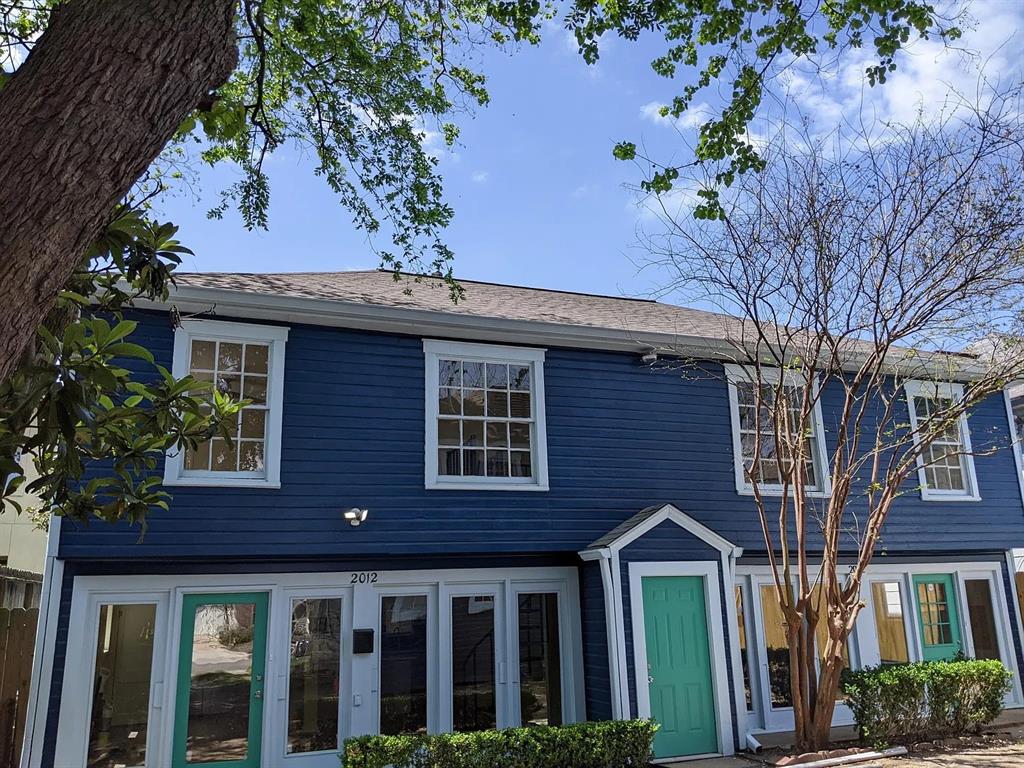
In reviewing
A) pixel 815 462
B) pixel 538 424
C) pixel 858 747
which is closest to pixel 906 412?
pixel 815 462

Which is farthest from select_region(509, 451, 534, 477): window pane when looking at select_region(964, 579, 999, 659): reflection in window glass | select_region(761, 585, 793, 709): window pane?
select_region(964, 579, 999, 659): reflection in window glass

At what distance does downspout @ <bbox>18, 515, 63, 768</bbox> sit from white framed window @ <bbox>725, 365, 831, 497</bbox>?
8116mm

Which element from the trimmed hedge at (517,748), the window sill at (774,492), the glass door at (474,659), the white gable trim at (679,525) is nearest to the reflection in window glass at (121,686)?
the trimmed hedge at (517,748)

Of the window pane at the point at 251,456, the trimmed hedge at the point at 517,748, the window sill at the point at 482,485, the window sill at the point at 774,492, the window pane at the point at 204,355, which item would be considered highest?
the window pane at the point at 204,355

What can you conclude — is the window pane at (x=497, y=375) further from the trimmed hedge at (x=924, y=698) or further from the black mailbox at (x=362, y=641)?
the trimmed hedge at (x=924, y=698)

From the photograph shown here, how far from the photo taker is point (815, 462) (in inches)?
458

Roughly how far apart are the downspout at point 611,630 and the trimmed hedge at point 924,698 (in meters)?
2.73

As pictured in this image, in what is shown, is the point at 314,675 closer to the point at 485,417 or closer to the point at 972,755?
the point at 485,417

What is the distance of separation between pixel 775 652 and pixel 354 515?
6.10m

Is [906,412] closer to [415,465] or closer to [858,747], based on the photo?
[858,747]

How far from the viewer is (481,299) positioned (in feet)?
38.0

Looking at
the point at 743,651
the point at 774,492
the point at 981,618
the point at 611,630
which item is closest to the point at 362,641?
the point at 611,630

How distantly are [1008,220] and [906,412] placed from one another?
4.53 metres

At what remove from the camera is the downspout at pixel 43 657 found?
7.53 m
